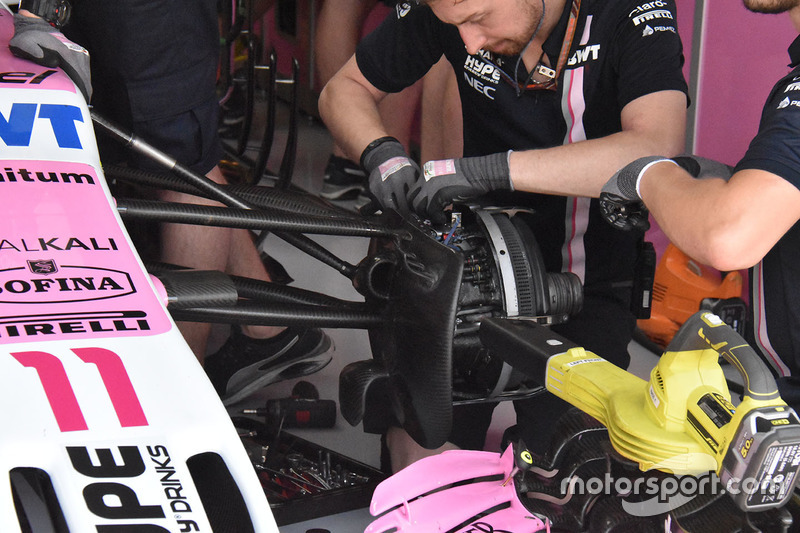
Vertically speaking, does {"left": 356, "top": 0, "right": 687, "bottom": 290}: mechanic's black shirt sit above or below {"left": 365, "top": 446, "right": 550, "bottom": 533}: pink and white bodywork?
above

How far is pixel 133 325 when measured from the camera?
1.06m

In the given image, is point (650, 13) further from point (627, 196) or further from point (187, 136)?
point (187, 136)

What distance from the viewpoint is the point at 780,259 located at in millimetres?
1326

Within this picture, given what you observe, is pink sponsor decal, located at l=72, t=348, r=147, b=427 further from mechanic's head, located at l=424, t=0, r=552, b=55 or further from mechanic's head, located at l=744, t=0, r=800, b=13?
mechanic's head, located at l=744, t=0, r=800, b=13

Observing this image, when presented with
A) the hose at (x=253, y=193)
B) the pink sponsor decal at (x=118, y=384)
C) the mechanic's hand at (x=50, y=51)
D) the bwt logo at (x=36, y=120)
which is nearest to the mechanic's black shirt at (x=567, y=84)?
the hose at (x=253, y=193)

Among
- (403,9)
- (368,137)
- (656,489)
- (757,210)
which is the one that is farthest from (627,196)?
(403,9)

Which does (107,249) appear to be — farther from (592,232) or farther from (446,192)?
(592,232)

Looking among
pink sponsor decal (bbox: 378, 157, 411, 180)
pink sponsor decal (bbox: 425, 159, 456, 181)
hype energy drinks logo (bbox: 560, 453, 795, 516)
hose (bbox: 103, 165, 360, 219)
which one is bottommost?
hype energy drinks logo (bbox: 560, 453, 795, 516)

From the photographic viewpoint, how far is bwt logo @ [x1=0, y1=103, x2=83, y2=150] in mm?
1320

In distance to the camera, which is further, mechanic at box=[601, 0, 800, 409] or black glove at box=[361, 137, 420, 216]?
black glove at box=[361, 137, 420, 216]

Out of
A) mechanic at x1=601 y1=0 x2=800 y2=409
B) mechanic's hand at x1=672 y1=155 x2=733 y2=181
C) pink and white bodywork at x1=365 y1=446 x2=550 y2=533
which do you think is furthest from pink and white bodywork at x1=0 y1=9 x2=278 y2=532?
mechanic's hand at x1=672 y1=155 x2=733 y2=181

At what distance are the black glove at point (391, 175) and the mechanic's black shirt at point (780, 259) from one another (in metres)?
0.63

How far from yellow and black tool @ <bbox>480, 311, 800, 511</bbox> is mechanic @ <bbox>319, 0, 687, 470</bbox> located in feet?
1.38

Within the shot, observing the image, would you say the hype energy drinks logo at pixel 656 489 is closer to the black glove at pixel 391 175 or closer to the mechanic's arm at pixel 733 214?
the mechanic's arm at pixel 733 214
